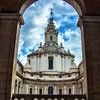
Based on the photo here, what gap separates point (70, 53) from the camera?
2195 inches

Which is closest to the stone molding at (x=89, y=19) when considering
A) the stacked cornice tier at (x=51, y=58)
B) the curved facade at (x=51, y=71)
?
the curved facade at (x=51, y=71)

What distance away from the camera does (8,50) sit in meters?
9.05

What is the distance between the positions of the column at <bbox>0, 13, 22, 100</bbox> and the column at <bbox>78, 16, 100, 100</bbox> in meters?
3.19

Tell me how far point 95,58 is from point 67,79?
35326mm

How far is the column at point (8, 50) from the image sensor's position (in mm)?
8359

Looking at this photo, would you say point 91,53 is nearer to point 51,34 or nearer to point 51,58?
point 51,58

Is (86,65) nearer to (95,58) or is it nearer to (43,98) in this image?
(95,58)

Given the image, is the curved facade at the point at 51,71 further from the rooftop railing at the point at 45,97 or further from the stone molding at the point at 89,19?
the rooftop railing at the point at 45,97

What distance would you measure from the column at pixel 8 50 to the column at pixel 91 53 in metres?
3.19

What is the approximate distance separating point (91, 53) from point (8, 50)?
373 centimetres

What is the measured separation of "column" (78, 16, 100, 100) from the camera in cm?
839

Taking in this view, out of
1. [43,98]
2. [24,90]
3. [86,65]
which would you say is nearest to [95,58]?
[86,65]

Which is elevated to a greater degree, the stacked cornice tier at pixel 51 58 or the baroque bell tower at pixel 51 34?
the baroque bell tower at pixel 51 34

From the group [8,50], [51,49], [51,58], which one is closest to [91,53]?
[8,50]
